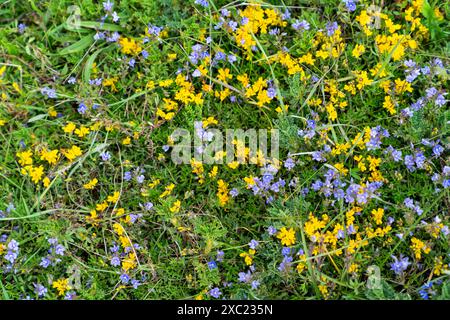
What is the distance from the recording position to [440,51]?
136 inches

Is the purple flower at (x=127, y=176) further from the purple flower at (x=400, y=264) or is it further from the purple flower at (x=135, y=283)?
the purple flower at (x=400, y=264)

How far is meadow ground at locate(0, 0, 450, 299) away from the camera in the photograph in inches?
123

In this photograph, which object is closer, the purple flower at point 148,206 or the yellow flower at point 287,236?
the yellow flower at point 287,236

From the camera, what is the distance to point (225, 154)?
3.39 metres

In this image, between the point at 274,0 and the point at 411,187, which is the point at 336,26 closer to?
the point at 274,0

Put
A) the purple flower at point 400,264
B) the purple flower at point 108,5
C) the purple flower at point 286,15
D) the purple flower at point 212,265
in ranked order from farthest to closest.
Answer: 1. the purple flower at point 108,5
2. the purple flower at point 286,15
3. the purple flower at point 212,265
4. the purple flower at point 400,264

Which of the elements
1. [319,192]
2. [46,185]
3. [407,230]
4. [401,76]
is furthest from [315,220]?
[46,185]

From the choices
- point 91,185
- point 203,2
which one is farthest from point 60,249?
point 203,2

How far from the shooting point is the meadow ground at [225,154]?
3135 millimetres

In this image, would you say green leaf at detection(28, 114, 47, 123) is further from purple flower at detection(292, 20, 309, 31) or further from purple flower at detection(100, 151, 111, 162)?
purple flower at detection(292, 20, 309, 31)

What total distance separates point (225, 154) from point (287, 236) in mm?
630

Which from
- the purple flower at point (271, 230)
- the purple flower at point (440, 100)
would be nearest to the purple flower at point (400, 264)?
the purple flower at point (271, 230)

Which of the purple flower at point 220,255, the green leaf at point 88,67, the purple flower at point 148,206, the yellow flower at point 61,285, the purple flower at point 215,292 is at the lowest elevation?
the purple flower at point 215,292

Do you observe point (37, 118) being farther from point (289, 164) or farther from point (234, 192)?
point (289, 164)
